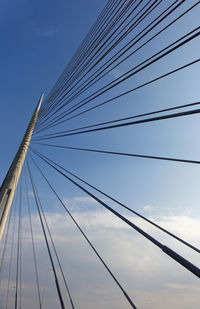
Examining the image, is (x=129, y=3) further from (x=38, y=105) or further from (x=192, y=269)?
(x=38, y=105)

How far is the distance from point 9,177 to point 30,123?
16.0 ft

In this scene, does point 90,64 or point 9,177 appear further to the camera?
point 90,64

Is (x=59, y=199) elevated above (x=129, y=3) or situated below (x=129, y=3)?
below

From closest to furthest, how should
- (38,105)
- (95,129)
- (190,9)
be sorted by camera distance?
(190,9)
(95,129)
(38,105)

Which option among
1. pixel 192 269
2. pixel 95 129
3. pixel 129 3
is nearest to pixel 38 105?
pixel 129 3

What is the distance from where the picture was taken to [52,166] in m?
5.97

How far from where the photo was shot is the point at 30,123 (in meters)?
10.7

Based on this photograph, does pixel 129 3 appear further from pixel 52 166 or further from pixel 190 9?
pixel 52 166

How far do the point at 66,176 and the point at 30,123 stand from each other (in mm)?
6633

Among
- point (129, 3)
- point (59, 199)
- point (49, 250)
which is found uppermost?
point (129, 3)

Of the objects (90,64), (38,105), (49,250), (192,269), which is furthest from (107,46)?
(38,105)

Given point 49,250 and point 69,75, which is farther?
point 69,75

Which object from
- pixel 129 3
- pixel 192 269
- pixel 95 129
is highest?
pixel 129 3

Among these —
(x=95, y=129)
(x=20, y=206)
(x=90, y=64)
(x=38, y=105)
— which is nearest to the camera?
(x=95, y=129)
